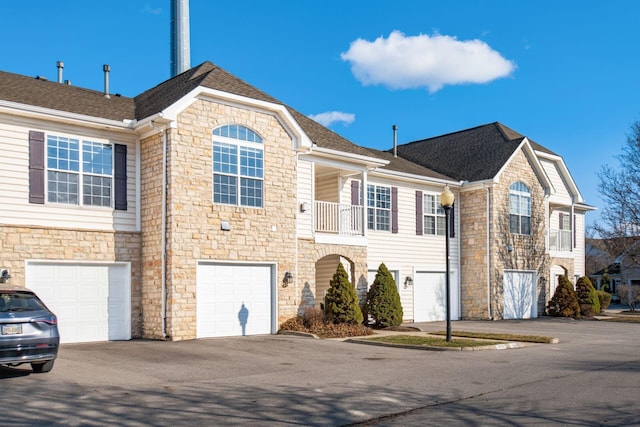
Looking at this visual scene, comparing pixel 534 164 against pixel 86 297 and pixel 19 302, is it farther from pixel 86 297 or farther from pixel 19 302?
pixel 19 302

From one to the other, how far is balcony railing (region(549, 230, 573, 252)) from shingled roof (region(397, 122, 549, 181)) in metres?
4.21

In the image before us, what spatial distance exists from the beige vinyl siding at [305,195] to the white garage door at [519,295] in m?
11.1

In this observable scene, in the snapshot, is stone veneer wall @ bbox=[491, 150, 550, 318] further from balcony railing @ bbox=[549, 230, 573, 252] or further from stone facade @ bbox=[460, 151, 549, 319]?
balcony railing @ bbox=[549, 230, 573, 252]

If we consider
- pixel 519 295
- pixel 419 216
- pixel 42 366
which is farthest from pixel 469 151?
pixel 42 366

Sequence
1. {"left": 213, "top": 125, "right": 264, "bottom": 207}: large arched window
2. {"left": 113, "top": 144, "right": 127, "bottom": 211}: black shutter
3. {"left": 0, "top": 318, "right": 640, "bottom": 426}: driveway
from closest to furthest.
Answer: {"left": 0, "top": 318, "right": 640, "bottom": 426}: driveway < {"left": 113, "top": 144, "right": 127, "bottom": 211}: black shutter < {"left": 213, "top": 125, "right": 264, "bottom": 207}: large arched window

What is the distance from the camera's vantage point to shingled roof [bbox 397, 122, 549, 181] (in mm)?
28766

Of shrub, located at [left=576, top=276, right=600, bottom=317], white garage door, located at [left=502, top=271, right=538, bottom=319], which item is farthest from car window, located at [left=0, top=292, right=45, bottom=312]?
shrub, located at [left=576, top=276, right=600, bottom=317]

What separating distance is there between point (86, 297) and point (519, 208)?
19.0 meters

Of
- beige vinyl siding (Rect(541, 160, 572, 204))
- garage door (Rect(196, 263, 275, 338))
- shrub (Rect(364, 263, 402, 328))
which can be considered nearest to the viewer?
garage door (Rect(196, 263, 275, 338))

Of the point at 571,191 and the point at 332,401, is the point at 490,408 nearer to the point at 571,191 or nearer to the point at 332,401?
the point at 332,401

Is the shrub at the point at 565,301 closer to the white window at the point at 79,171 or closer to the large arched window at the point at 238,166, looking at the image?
the large arched window at the point at 238,166

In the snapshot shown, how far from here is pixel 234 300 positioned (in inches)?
758

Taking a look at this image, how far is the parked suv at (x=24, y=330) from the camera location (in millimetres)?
10406

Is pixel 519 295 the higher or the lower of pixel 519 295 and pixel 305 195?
the lower
